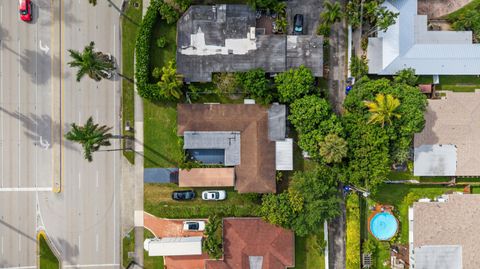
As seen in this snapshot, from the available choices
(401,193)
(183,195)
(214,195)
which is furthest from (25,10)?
(401,193)

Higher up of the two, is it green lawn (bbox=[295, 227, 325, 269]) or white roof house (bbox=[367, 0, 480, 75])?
white roof house (bbox=[367, 0, 480, 75])

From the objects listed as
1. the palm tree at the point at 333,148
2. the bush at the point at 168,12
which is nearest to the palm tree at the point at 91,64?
the bush at the point at 168,12

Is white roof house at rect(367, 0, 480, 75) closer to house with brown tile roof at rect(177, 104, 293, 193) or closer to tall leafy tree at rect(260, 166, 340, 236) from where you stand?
house with brown tile roof at rect(177, 104, 293, 193)

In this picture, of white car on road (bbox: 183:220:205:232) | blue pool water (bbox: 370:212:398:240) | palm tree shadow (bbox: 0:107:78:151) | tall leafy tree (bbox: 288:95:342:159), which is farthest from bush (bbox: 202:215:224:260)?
blue pool water (bbox: 370:212:398:240)

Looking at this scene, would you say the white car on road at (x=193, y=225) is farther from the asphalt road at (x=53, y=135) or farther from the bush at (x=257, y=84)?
the bush at (x=257, y=84)

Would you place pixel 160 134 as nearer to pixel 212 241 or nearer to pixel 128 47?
pixel 128 47

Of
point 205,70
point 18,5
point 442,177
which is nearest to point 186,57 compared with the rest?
point 205,70

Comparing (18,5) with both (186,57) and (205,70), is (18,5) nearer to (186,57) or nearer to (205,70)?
(186,57)
